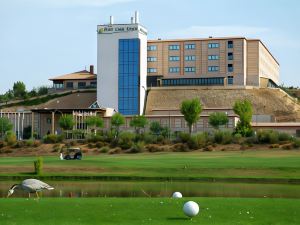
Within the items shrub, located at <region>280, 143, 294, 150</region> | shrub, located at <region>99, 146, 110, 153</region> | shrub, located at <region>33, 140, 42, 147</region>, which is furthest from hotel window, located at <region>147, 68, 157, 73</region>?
shrub, located at <region>280, 143, 294, 150</region>

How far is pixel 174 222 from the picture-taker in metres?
20.7

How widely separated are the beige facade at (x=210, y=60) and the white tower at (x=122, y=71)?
388 inches

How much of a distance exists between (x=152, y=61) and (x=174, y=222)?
415ft

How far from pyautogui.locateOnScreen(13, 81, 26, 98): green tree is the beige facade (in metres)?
37.2

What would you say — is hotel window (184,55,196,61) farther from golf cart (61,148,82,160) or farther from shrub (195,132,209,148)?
golf cart (61,148,82,160)

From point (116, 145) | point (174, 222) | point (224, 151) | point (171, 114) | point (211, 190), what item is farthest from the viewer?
point (171, 114)

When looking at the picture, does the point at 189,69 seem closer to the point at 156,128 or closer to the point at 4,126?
the point at 156,128

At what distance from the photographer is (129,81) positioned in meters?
135

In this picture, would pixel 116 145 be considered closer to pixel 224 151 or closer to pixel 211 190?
pixel 224 151

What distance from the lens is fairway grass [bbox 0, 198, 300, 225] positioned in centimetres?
2102

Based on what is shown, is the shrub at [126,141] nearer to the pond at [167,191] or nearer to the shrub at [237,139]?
the shrub at [237,139]

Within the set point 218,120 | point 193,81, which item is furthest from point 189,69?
point 218,120

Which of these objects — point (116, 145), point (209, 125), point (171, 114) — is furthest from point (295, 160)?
point (171, 114)

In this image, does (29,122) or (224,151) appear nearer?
(224,151)
